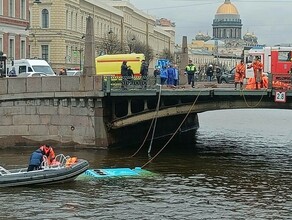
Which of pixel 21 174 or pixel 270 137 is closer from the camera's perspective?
pixel 21 174

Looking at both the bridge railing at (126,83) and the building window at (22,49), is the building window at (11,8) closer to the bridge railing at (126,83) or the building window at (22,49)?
the building window at (22,49)

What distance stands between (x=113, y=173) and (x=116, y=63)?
19.8 meters

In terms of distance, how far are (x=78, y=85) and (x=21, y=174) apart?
1127 cm

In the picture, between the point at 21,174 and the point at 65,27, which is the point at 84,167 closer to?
the point at 21,174

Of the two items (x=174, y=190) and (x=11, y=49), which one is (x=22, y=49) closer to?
(x=11, y=49)

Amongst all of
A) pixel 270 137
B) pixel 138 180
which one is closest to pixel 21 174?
pixel 138 180

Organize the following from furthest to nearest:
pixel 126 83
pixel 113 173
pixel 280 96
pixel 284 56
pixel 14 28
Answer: pixel 14 28 < pixel 284 56 < pixel 126 83 < pixel 280 96 < pixel 113 173

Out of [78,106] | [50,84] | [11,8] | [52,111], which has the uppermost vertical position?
[11,8]

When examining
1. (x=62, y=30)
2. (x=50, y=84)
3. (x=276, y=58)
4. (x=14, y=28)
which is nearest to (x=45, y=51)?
(x=62, y=30)

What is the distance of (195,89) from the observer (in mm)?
37719

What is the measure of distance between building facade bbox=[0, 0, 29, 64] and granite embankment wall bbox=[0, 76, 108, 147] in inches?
1165

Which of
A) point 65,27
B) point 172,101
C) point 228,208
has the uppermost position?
point 65,27

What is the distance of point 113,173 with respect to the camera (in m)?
30.6

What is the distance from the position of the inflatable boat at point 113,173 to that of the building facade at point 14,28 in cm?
3840
